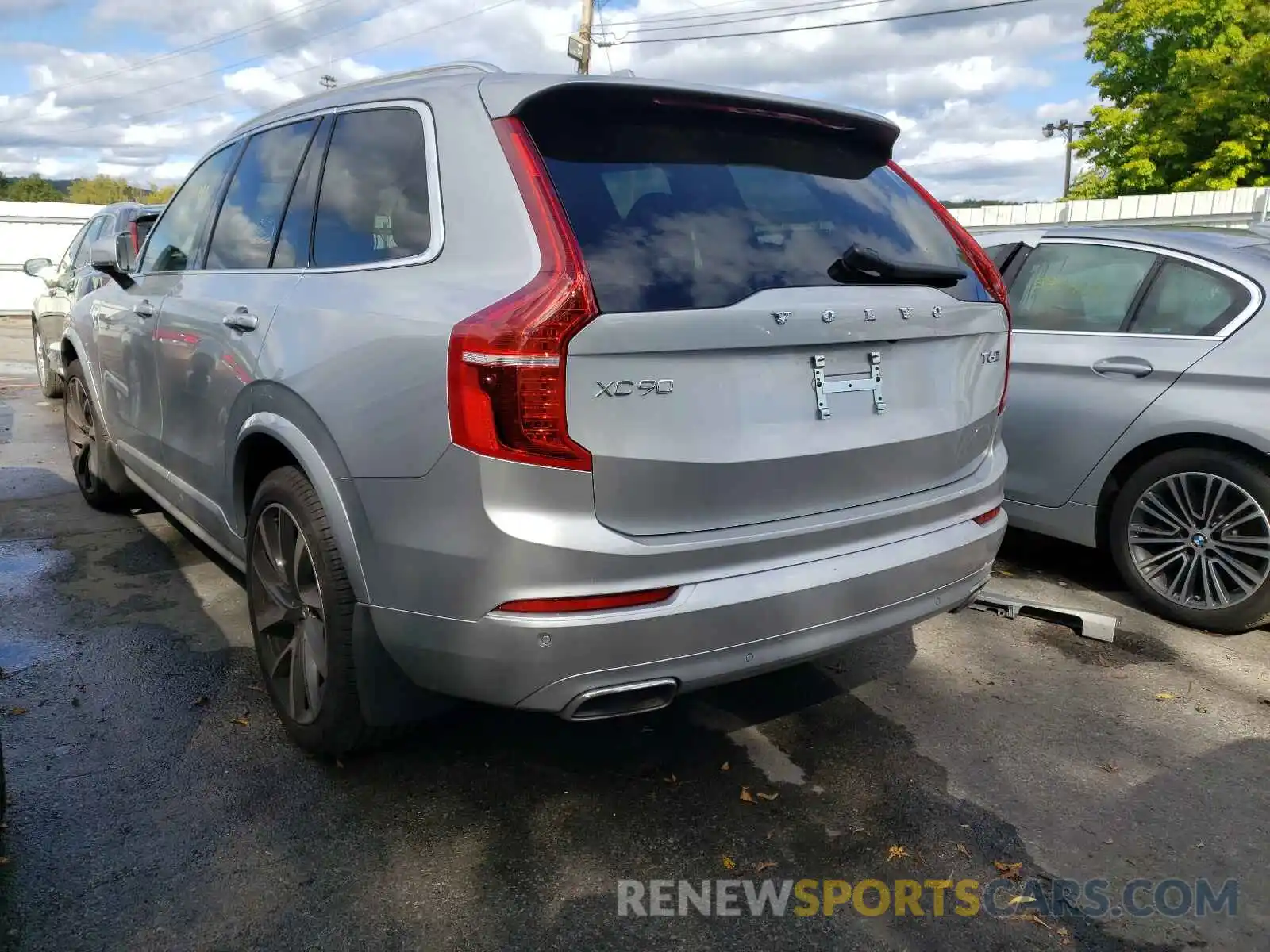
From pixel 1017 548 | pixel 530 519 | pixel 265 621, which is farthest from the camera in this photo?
pixel 1017 548

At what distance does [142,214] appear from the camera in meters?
8.38

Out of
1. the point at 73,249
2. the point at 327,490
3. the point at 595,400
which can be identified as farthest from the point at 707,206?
the point at 73,249

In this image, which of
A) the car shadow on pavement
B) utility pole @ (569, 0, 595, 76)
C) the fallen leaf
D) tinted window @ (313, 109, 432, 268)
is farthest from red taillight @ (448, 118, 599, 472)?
utility pole @ (569, 0, 595, 76)

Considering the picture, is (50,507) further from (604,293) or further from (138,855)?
(604,293)

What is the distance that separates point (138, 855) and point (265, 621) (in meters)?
0.81

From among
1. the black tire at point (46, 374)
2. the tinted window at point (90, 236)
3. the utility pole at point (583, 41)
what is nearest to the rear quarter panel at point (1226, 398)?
the tinted window at point (90, 236)

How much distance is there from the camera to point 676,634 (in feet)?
7.63

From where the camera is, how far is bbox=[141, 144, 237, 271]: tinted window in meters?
4.14

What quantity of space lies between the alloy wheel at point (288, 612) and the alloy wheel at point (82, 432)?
2.77 m

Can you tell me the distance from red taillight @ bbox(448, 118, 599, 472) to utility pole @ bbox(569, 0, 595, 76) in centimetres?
2272

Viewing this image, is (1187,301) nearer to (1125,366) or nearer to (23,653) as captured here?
(1125,366)

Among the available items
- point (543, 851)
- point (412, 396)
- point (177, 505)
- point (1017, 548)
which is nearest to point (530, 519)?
point (412, 396)

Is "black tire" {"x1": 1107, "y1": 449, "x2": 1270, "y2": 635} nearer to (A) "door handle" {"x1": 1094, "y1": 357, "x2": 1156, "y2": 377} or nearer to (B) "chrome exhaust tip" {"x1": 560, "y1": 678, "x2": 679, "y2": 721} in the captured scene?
(A) "door handle" {"x1": 1094, "y1": 357, "x2": 1156, "y2": 377}

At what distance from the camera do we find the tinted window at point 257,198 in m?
3.44
